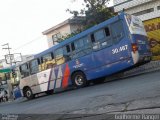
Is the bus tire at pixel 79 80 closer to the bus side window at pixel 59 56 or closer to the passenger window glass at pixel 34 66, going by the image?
the bus side window at pixel 59 56

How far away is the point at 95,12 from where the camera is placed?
29.2 m

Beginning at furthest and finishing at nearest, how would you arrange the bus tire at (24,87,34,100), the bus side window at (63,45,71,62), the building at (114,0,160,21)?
the building at (114,0,160,21) < the bus tire at (24,87,34,100) < the bus side window at (63,45,71,62)

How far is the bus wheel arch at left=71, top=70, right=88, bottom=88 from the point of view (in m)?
17.8

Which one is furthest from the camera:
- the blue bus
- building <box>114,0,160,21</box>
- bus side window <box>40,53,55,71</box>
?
building <box>114,0,160,21</box>

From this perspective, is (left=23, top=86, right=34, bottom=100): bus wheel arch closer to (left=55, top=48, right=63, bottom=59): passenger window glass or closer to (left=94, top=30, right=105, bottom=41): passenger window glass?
(left=55, top=48, right=63, bottom=59): passenger window glass

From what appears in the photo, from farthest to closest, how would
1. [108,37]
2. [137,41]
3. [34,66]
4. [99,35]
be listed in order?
[34,66] < [99,35] < [108,37] < [137,41]

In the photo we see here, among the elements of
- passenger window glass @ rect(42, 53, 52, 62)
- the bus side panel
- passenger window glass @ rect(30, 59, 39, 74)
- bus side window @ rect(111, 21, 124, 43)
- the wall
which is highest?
the wall

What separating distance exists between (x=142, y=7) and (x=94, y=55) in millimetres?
9723

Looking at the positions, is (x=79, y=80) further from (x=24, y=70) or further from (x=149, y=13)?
(x=149, y=13)

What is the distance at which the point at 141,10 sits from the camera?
82.2 feet

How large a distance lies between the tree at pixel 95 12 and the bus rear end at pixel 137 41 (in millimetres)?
11986

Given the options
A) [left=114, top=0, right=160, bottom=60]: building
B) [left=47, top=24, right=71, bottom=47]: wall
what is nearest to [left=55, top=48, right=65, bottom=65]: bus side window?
[left=114, top=0, right=160, bottom=60]: building

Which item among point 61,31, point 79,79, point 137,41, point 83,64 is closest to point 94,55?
point 83,64

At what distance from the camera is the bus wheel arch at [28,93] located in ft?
70.4
